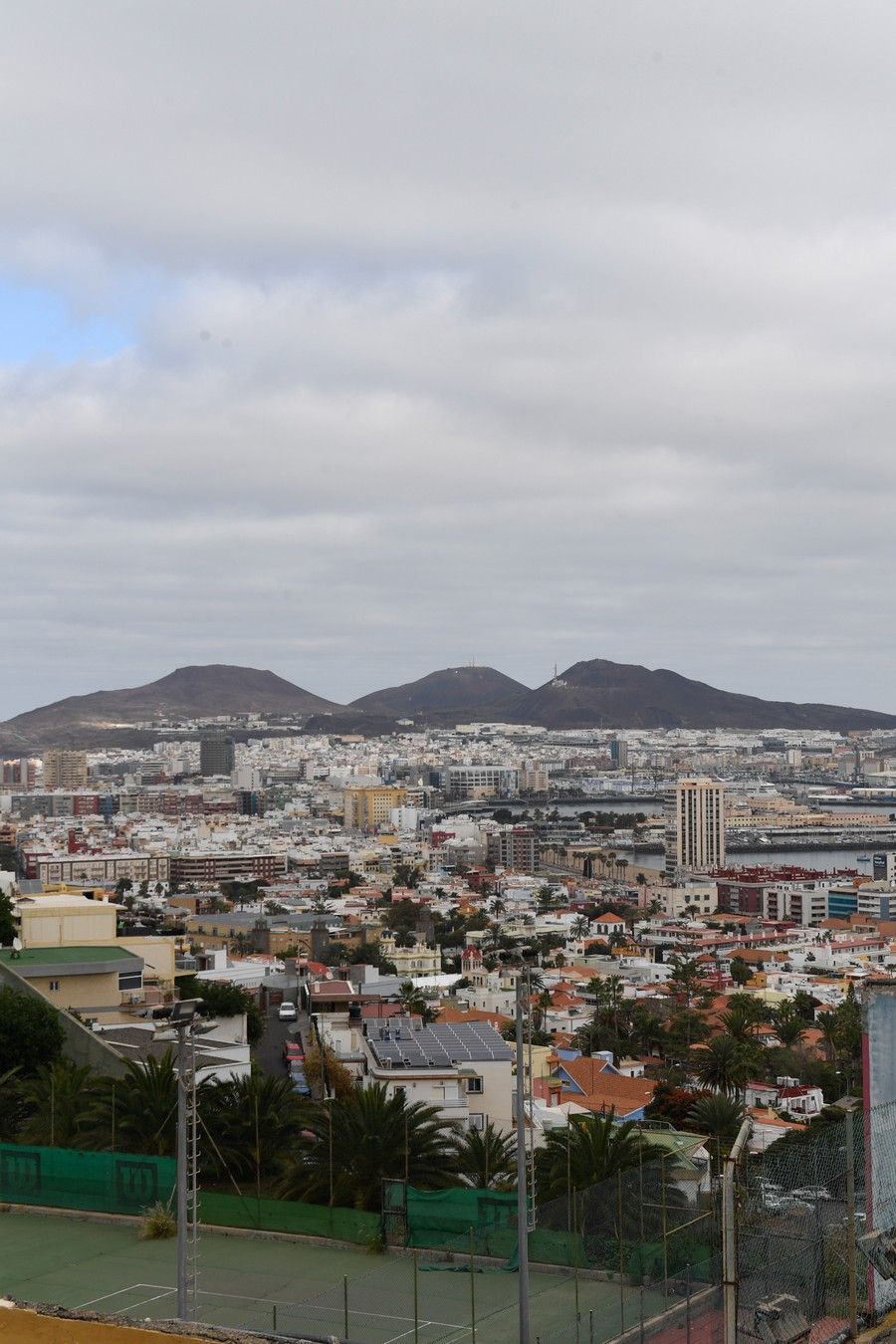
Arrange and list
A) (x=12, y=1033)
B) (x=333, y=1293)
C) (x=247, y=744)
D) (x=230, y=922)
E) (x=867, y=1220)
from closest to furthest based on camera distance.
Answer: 1. (x=867, y=1220)
2. (x=333, y=1293)
3. (x=12, y=1033)
4. (x=230, y=922)
5. (x=247, y=744)

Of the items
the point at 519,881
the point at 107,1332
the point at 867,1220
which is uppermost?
the point at 107,1332

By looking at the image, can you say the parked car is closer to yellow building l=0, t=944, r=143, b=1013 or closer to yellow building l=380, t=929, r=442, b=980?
yellow building l=0, t=944, r=143, b=1013

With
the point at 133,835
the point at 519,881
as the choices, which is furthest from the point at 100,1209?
the point at 133,835

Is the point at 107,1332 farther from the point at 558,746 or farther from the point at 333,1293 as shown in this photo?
the point at 558,746

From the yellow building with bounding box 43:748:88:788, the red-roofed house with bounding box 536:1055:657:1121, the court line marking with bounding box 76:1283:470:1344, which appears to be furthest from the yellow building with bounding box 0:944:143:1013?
the yellow building with bounding box 43:748:88:788

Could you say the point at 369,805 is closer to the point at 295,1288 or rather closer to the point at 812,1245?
the point at 295,1288

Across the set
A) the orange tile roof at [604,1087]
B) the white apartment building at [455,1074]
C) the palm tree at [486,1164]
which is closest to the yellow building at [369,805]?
the orange tile roof at [604,1087]
